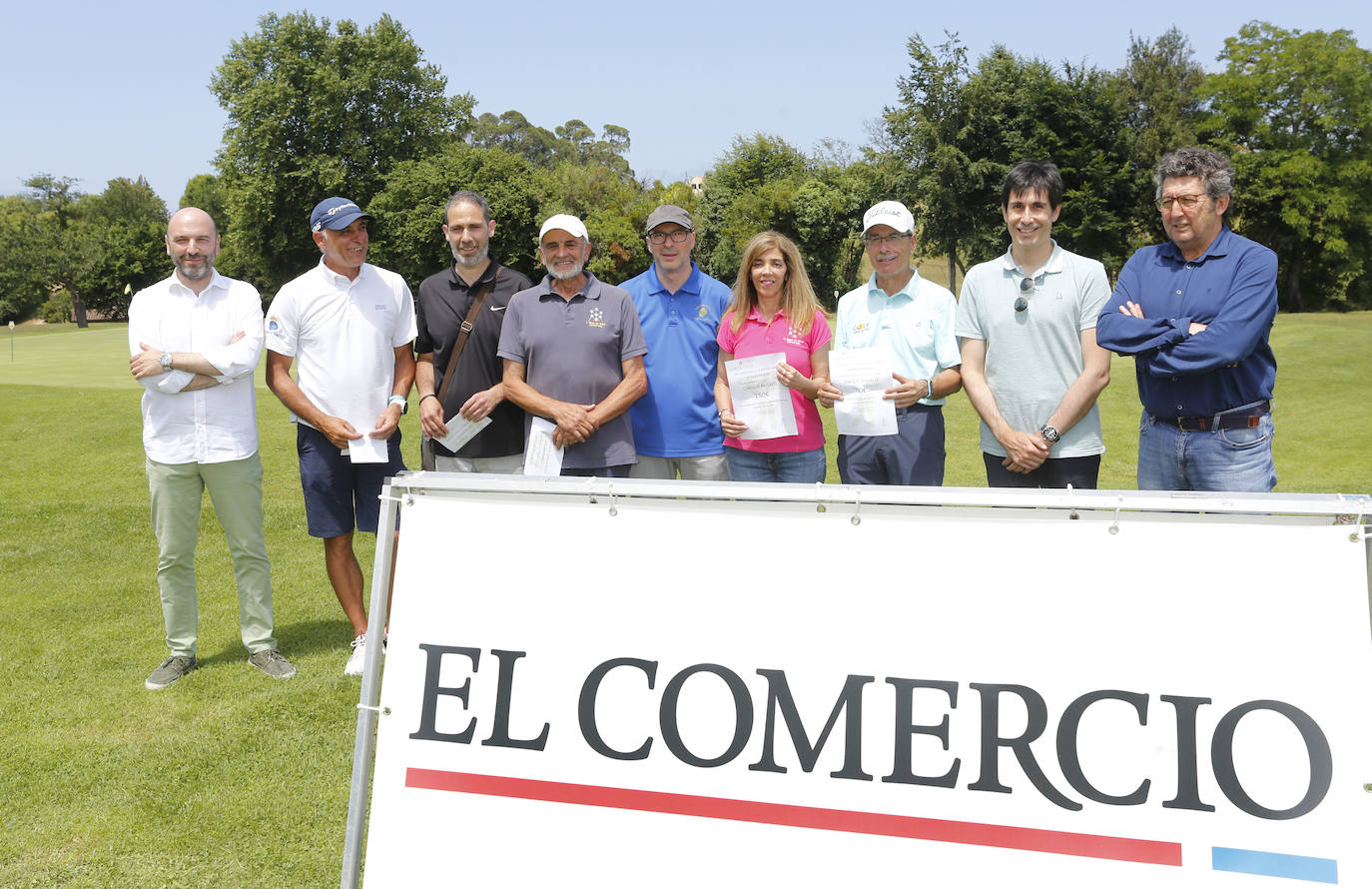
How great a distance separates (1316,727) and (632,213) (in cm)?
6786

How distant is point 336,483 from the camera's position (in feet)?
17.4

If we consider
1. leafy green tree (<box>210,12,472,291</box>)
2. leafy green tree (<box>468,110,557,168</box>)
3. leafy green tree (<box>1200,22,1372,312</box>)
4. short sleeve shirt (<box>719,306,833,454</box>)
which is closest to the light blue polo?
short sleeve shirt (<box>719,306,833,454</box>)

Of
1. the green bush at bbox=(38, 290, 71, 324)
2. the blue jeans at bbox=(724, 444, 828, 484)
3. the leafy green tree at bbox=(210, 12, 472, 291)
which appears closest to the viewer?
the blue jeans at bbox=(724, 444, 828, 484)

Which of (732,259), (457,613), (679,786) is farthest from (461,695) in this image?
(732,259)

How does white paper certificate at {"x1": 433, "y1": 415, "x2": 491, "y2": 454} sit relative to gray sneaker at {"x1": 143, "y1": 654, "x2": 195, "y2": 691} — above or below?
above

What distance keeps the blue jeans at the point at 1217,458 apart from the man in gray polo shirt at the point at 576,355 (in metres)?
2.35

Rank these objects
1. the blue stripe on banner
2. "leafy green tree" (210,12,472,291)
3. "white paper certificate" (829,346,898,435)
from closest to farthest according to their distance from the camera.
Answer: the blue stripe on banner
"white paper certificate" (829,346,898,435)
"leafy green tree" (210,12,472,291)

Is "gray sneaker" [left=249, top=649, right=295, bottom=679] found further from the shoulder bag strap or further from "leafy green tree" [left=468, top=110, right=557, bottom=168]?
"leafy green tree" [left=468, top=110, right=557, bottom=168]

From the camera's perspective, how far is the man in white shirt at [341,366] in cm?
510

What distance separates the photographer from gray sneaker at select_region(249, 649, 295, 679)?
518 cm

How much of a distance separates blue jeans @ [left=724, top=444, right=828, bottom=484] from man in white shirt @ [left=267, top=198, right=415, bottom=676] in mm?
1832

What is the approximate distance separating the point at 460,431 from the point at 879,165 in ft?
166

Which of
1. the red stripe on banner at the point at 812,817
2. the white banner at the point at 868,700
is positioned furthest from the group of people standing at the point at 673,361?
the red stripe on banner at the point at 812,817

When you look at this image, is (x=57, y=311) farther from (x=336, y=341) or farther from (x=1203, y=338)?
(x=1203, y=338)
